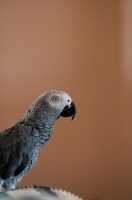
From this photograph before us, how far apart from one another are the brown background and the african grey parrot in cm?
56

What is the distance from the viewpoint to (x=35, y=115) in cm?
77

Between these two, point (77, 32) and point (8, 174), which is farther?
point (77, 32)

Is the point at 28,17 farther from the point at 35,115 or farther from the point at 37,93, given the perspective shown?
the point at 35,115

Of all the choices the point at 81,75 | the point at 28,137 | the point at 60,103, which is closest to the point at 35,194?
the point at 28,137

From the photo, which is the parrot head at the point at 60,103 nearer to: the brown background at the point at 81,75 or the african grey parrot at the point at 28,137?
the african grey parrot at the point at 28,137

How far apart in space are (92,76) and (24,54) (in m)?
0.39

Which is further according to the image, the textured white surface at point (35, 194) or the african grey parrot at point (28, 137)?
the african grey parrot at point (28, 137)

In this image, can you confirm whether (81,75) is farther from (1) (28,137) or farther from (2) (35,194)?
(2) (35,194)

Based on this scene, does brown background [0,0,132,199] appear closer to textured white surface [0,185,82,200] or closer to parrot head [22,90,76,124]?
parrot head [22,90,76,124]

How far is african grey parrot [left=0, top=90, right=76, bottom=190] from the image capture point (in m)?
0.71

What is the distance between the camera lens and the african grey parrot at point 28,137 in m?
0.71

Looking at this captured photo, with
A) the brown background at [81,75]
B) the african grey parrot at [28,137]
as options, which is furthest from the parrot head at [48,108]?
the brown background at [81,75]

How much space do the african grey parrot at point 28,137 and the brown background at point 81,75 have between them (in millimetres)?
564

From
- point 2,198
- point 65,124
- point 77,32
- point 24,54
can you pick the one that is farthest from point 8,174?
point 77,32
